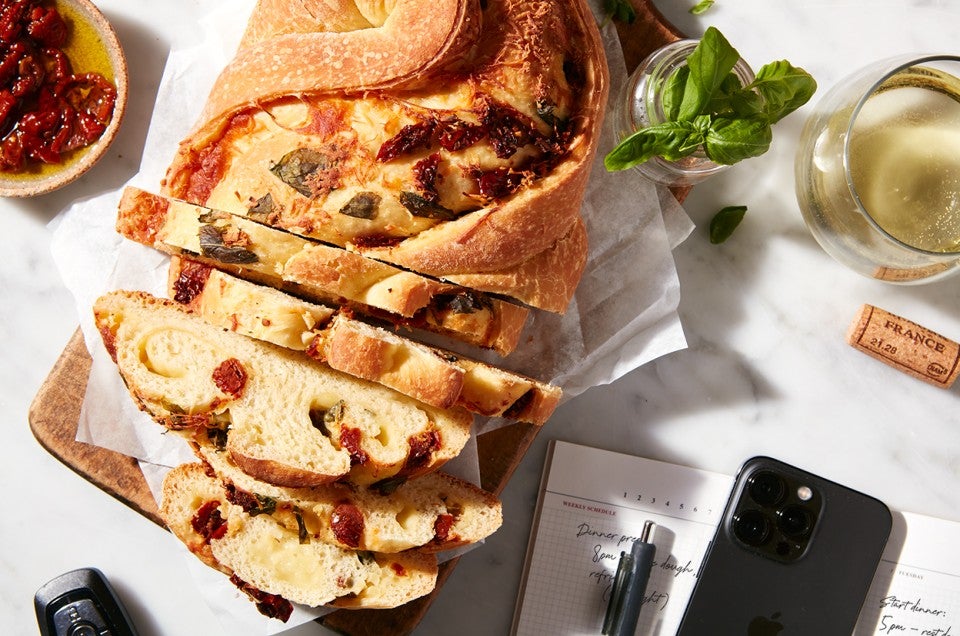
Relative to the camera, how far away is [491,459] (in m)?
2.98

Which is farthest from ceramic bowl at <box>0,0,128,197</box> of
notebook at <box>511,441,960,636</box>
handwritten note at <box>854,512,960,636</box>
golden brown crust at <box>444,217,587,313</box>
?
handwritten note at <box>854,512,960,636</box>

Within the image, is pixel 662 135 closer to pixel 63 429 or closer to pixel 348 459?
pixel 348 459

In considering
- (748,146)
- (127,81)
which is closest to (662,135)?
(748,146)

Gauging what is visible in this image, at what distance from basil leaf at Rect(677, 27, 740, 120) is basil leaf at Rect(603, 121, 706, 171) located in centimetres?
4

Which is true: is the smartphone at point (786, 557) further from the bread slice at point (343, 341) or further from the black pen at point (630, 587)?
the bread slice at point (343, 341)

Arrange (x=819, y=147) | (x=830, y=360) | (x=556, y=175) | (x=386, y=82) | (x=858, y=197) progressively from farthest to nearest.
Answer: (x=830, y=360) → (x=819, y=147) → (x=858, y=197) → (x=556, y=175) → (x=386, y=82)

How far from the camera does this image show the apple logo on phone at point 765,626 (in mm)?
3064

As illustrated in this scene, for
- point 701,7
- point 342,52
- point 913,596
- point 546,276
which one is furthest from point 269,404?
point 913,596

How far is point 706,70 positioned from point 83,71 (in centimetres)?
212

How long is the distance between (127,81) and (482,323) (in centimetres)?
154

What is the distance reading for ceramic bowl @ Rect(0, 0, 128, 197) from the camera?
2844mm

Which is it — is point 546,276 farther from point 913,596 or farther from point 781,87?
point 913,596

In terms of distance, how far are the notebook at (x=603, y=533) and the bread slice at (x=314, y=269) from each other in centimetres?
81

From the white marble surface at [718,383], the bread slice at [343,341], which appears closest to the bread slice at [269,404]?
the bread slice at [343,341]
